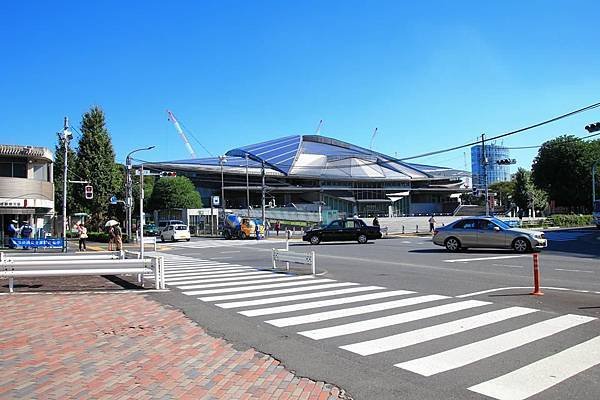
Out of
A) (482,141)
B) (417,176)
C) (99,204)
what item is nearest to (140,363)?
(482,141)

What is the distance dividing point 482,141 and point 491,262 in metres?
21.1

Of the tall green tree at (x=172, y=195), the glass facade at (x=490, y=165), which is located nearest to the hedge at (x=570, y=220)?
the glass facade at (x=490, y=165)

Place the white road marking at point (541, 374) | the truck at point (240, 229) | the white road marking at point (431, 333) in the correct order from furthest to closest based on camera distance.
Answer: the truck at point (240, 229)
the white road marking at point (431, 333)
the white road marking at point (541, 374)

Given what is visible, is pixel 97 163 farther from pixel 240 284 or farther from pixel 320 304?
pixel 320 304

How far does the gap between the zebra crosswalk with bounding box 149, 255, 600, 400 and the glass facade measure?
38.2 metres

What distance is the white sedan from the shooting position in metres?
45.2

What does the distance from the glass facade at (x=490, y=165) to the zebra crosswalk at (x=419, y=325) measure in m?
38.2

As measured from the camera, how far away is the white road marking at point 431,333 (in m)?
6.88

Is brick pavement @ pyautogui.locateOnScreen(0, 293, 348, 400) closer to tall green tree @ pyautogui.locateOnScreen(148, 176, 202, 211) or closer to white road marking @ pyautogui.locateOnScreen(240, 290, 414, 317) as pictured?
white road marking @ pyautogui.locateOnScreen(240, 290, 414, 317)

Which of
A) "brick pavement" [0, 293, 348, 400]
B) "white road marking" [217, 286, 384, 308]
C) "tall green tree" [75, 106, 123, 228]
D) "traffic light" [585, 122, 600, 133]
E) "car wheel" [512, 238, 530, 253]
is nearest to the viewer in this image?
"brick pavement" [0, 293, 348, 400]

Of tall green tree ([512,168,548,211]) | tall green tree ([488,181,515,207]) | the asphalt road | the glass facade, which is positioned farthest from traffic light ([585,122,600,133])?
tall green tree ([488,181,515,207])

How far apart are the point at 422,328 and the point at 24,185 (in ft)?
124

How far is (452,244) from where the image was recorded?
2461 cm

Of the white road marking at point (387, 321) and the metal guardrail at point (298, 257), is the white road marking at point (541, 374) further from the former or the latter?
the metal guardrail at point (298, 257)
